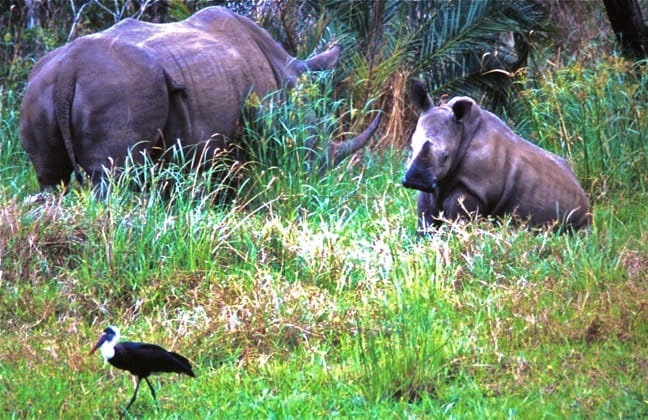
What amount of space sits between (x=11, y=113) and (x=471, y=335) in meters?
5.49

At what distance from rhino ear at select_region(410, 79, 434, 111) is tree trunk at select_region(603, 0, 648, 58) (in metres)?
3.42

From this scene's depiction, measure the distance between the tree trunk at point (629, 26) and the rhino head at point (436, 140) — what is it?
3443 millimetres

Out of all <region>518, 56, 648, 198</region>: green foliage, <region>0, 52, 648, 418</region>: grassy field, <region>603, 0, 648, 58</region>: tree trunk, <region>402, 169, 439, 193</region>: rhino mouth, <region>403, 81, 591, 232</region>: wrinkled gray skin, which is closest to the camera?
<region>0, 52, 648, 418</region>: grassy field

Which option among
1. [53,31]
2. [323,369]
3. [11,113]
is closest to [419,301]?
[323,369]

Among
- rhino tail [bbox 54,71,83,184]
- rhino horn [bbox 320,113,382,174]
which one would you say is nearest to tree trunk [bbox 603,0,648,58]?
rhino horn [bbox 320,113,382,174]

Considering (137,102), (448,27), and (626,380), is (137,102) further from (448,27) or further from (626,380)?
(448,27)

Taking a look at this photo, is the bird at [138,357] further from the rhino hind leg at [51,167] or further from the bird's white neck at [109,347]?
the rhino hind leg at [51,167]

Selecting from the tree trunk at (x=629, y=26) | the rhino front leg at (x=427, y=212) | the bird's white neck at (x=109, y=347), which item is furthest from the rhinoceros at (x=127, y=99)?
the tree trunk at (x=629, y=26)

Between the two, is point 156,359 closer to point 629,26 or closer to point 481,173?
point 481,173

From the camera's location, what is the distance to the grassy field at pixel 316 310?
4.91 m

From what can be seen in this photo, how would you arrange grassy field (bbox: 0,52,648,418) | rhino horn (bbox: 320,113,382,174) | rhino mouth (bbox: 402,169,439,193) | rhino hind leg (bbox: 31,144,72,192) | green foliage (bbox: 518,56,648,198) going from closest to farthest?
grassy field (bbox: 0,52,648,418), rhino mouth (bbox: 402,169,439,193), rhino hind leg (bbox: 31,144,72,192), green foliage (bbox: 518,56,648,198), rhino horn (bbox: 320,113,382,174)

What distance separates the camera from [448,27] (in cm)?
1169

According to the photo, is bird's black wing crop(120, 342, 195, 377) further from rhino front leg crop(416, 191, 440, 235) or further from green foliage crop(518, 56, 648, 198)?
green foliage crop(518, 56, 648, 198)

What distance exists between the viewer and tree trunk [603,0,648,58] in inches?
407
